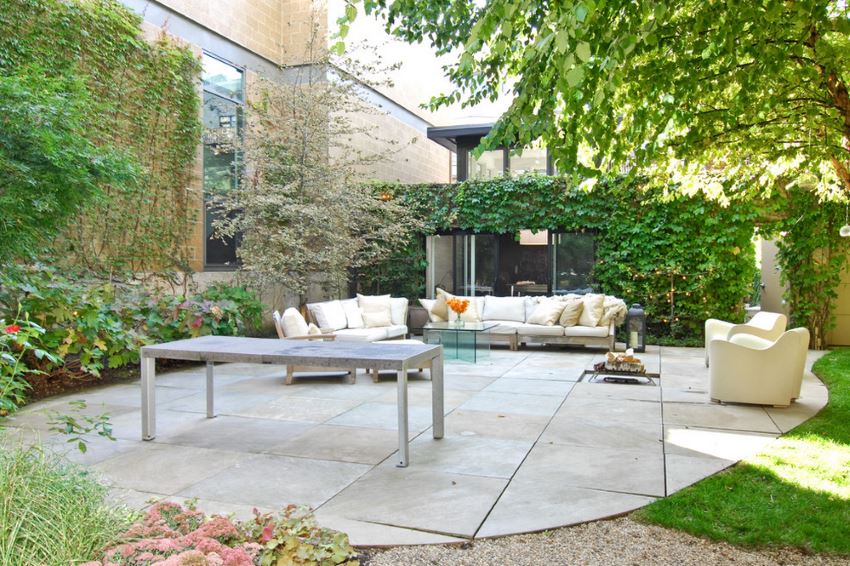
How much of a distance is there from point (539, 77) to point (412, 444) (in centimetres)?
277

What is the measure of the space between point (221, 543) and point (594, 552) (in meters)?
1.66

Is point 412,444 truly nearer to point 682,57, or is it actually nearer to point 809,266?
point 682,57

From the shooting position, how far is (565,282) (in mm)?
12031

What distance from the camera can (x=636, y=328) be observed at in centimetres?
1004

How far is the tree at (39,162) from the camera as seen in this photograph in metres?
5.71

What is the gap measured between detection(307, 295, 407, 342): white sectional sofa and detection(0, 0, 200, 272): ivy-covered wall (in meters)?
2.43

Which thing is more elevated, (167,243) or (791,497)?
(167,243)

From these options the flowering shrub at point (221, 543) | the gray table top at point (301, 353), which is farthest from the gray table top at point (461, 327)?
the flowering shrub at point (221, 543)

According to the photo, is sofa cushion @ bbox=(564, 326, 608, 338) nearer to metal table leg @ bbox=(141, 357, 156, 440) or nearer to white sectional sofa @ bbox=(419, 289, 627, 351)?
white sectional sofa @ bbox=(419, 289, 627, 351)

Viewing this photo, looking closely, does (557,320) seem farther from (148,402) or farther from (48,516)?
(48,516)

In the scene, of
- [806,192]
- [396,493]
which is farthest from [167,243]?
[806,192]

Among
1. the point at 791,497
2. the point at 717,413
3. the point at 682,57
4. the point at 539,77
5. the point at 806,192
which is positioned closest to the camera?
the point at 539,77

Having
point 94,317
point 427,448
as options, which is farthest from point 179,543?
point 94,317

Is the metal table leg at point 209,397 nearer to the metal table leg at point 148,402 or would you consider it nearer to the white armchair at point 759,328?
the metal table leg at point 148,402
